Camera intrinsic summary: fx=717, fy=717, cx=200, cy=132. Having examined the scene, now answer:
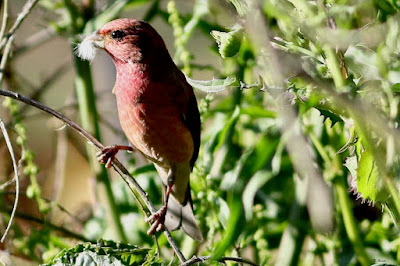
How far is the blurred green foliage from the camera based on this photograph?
1.59 metres

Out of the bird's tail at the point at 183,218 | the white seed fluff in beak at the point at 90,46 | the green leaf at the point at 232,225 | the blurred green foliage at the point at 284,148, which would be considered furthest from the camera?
the bird's tail at the point at 183,218

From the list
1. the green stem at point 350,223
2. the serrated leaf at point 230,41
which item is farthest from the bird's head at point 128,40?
the serrated leaf at point 230,41

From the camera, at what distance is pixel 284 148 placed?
302 centimetres

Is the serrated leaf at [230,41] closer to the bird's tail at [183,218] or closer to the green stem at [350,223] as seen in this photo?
the green stem at [350,223]

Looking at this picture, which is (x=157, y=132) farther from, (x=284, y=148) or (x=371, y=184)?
(x=371, y=184)

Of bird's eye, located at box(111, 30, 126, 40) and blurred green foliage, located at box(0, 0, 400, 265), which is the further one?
bird's eye, located at box(111, 30, 126, 40)

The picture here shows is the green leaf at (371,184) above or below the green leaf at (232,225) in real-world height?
above

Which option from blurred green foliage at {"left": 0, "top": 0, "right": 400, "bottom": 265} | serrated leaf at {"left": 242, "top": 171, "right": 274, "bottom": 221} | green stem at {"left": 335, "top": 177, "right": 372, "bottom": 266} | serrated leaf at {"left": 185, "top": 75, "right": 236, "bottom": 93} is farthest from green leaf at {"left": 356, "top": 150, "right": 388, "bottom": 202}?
serrated leaf at {"left": 242, "top": 171, "right": 274, "bottom": 221}

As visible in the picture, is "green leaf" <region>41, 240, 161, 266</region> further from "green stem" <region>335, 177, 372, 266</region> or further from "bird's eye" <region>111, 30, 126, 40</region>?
"bird's eye" <region>111, 30, 126, 40</region>

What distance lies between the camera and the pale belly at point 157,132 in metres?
2.80

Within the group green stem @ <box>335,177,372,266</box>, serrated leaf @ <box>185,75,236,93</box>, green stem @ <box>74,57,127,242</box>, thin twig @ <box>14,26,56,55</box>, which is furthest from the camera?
thin twig @ <box>14,26,56,55</box>

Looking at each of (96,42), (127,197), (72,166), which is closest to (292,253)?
(127,197)

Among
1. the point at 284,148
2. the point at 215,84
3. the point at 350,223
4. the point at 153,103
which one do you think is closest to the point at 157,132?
the point at 153,103

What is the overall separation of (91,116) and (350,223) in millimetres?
1194
